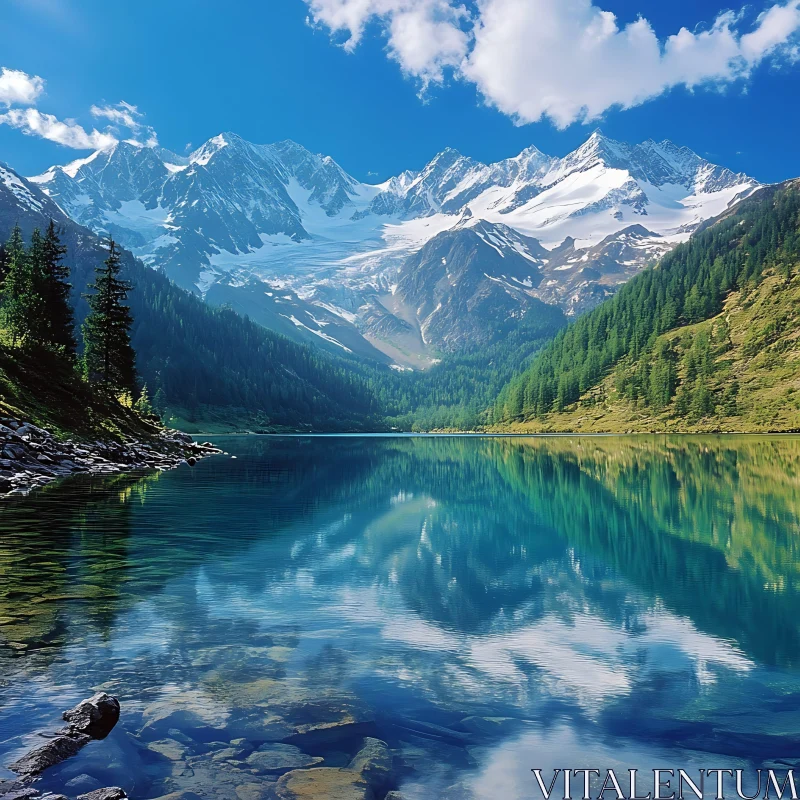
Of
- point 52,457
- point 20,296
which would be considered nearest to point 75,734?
point 52,457

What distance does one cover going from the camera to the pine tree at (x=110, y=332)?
93812mm

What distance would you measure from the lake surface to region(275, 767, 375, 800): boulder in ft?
1.06

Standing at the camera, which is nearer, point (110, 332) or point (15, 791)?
point (15, 791)

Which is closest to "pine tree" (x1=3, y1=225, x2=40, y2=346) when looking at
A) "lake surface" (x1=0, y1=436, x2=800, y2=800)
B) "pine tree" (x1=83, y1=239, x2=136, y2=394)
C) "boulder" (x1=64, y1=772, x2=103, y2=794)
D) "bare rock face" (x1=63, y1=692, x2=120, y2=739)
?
"pine tree" (x1=83, y1=239, x2=136, y2=394)

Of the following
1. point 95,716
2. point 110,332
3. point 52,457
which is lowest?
point 95,716

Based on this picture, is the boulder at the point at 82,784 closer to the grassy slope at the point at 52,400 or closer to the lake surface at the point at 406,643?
the lake surface at the point at 406,643

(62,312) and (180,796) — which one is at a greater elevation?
(62,312)

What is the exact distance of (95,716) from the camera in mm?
10984

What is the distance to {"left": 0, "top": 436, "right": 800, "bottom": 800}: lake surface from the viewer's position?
35.2 feet

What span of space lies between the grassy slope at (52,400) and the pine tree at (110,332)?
16727 mm

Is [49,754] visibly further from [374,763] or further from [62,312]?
[62,312]

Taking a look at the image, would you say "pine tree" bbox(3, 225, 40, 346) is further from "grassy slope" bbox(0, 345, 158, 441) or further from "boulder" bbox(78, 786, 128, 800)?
"boulder" bbox(78, 786, 128, 800)

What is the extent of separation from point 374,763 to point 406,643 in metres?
6.39

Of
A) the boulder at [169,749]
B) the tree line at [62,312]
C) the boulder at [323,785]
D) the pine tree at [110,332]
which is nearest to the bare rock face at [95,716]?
the boulder at [169,749]
